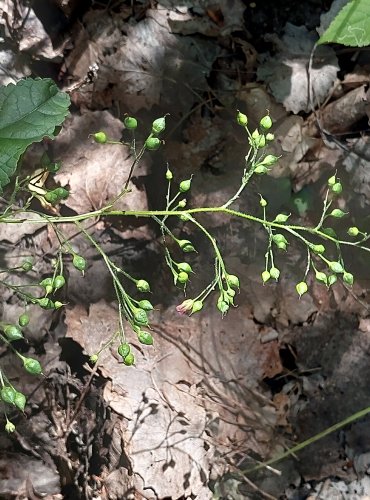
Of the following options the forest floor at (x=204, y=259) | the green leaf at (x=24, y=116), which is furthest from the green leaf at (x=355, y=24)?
the green leaf at (x=24, y=116)

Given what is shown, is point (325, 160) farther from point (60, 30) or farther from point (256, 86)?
point (60, 30)

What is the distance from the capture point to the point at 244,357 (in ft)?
9.55

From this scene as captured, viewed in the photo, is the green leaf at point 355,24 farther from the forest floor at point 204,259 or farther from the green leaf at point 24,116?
the green leaf at point 24,116

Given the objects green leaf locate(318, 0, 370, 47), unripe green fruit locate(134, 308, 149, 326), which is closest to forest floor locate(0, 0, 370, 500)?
green leaf locate(318, 0, 370, 47)

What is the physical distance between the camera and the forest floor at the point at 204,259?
2.64m

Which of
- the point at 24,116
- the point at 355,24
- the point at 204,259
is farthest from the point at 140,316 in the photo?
the point at 355,24

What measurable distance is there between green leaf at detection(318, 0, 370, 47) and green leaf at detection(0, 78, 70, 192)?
105 cm

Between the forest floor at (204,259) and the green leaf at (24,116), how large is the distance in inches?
31.8

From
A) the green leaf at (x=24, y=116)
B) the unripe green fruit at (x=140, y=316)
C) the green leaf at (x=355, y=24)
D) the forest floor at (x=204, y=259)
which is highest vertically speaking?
the green leaf at (x=24, y=116)

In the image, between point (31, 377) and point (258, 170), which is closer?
point (258, 170)

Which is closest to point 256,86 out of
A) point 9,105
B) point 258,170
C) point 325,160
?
point 325,160

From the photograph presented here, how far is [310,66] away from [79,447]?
204 cm

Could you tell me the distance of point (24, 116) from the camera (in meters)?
1.86

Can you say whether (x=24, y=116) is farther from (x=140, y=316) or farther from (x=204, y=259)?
(x=204, y=259)
